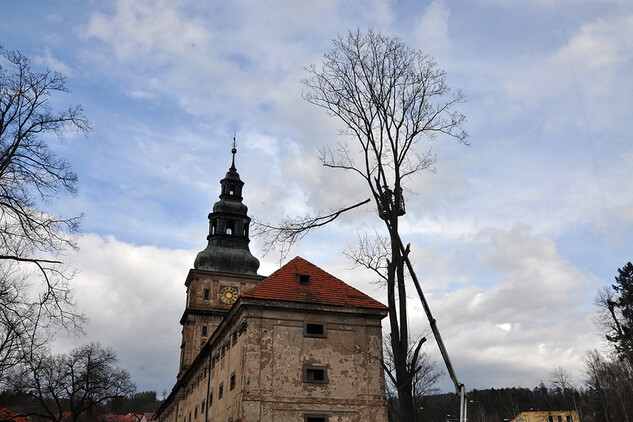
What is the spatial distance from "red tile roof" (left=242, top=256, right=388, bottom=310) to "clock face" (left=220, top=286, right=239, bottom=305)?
1108 inches

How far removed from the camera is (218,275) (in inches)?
2254

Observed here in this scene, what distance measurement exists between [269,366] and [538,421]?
270 feet

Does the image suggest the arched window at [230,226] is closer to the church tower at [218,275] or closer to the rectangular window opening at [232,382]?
the church tower at [218,275]

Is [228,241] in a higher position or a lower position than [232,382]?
higher

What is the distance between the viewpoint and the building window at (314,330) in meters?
26.3

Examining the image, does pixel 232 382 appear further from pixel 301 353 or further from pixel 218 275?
pixel 218 275

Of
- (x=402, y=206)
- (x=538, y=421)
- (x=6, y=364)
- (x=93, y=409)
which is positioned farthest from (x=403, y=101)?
(x=538, y=421)

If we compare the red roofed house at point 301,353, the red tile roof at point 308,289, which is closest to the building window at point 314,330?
the red roofed house at point 301,353

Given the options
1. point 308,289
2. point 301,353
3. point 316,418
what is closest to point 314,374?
point 301,353

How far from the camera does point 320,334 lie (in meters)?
26.5

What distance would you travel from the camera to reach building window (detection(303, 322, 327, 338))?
2634 centimetres

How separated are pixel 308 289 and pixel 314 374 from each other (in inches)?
173

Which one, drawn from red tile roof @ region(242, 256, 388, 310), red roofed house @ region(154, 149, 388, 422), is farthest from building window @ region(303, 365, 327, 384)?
red tile roof @ region(242, 256, 388, 310)

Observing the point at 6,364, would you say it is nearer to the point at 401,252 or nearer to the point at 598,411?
the point at 401,252
